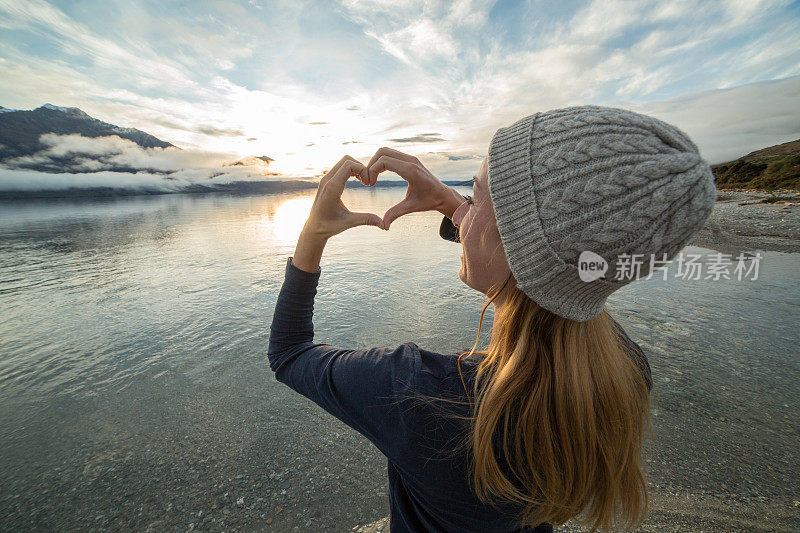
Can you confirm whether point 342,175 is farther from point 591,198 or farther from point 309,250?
point 591,198

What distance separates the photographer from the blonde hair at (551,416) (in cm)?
123

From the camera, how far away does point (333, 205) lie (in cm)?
165

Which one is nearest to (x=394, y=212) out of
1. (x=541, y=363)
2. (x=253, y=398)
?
(x=541, y=363)

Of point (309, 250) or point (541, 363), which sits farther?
point (309, 250)

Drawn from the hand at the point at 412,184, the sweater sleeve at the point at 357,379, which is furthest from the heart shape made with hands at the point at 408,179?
the sweater sleeve at the point at 357,379

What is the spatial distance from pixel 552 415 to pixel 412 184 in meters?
1.37

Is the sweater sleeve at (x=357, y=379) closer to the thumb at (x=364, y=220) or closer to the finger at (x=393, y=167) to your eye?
the thumb at (x=364, y=220)

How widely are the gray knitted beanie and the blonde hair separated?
15 cm

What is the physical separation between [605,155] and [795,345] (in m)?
8.53

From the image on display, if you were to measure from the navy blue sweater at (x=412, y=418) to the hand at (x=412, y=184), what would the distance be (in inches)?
30.7

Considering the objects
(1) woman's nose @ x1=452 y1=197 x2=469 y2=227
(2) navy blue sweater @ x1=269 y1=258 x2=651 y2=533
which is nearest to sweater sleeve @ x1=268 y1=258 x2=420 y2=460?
(2) navy blue sweater @ x1=269 y1=258 x2=651 y2=533

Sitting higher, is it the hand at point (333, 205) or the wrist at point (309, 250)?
the hand at point (333, 205)

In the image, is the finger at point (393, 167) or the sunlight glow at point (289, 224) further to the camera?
the sunlight glow at point (289, 224)

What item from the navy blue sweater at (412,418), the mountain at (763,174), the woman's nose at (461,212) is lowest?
the navy blue sweater at (412,418)
